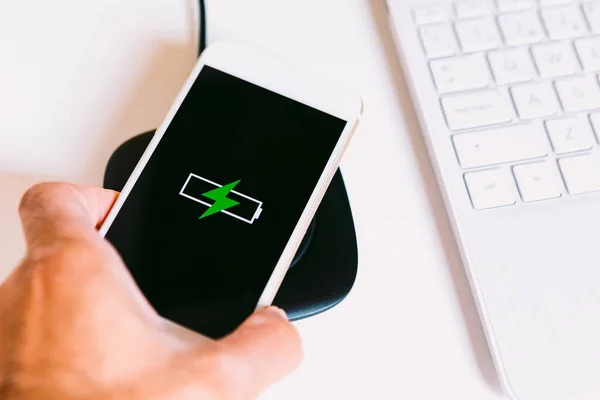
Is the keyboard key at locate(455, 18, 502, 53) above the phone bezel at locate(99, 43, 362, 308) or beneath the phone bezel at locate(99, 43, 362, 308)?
above

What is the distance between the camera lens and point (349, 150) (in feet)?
1.16

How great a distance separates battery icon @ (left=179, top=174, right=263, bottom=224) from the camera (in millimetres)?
309

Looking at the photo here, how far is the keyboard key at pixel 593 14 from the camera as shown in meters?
0.37

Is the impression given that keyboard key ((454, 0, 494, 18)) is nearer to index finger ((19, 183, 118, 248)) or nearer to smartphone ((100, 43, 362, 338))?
smartphone ((100, 43, 362, 338))

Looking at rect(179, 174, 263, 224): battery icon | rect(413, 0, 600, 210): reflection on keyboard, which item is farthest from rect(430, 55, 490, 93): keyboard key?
rect(179, 174, 263, 224): battery icon

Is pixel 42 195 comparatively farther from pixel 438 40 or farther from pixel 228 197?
pixel 438 40

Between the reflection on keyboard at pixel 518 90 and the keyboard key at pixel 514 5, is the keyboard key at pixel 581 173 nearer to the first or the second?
the reflection on keyboard at pixel 518 90

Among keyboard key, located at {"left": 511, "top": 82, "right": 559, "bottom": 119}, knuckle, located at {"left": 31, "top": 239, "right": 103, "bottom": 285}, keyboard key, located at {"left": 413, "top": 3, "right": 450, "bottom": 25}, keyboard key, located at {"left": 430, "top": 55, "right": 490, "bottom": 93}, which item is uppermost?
keyboard key, located at {"left": 413, "top": 3, "right": 450, "bottom": 25}

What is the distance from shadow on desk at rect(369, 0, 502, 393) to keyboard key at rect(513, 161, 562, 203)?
0.16 ft

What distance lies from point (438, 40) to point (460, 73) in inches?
1.1

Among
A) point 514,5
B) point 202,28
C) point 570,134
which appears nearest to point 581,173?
point 570,134

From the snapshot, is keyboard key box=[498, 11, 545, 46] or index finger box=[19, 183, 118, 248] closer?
index finger box=[19, 183, 118, 248]

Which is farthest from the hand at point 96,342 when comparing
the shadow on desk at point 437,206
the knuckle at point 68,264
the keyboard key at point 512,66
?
the keyboard key at point 512,66

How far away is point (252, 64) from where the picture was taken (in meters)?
0.34
